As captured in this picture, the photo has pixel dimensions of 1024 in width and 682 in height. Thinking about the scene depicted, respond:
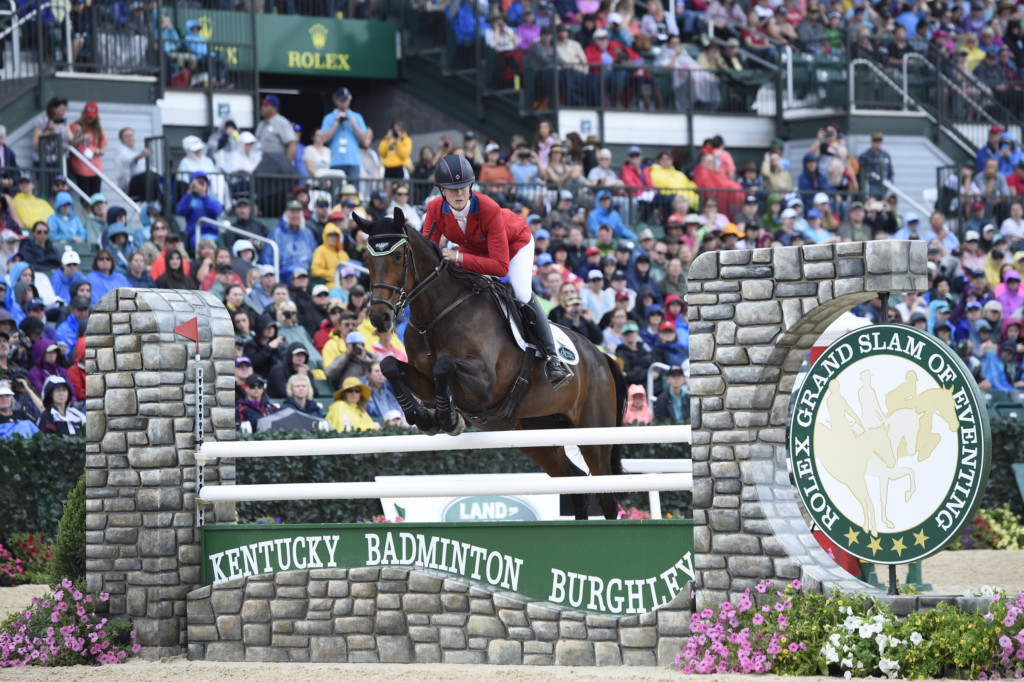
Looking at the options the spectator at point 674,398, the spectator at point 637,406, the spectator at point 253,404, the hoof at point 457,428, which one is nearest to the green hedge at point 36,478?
the spectator at point 253,404

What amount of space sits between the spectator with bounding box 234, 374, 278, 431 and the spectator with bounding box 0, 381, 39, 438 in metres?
1.72

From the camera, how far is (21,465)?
11.6 metres

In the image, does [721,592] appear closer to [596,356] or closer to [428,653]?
[428,653]

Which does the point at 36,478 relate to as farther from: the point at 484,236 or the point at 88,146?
the point at 88,146

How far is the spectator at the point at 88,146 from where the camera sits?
56.2 ft

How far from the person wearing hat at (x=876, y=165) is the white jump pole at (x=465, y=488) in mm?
15043

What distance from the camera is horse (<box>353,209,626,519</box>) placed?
8.71 meters

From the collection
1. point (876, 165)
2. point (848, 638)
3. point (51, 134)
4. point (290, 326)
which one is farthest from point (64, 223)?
point (876, 165)

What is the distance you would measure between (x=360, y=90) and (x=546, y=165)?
5939 millimetres

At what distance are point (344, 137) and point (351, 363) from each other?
595 cm

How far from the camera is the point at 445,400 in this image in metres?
8.73

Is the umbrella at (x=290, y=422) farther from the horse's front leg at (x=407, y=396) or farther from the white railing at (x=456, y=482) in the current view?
the horse's front leg at (x=407, y=396)

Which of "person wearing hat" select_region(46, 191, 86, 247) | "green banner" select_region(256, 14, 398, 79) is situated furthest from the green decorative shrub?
"green banner" select_region(256, 14, 398, 79)

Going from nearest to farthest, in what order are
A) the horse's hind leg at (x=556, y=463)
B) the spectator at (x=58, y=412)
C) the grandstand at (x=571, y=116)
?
the horse's hind leg at (x=556, y=463) → the spectator at (x=58, y=412) → the grandstand at (x=571, y=116)
